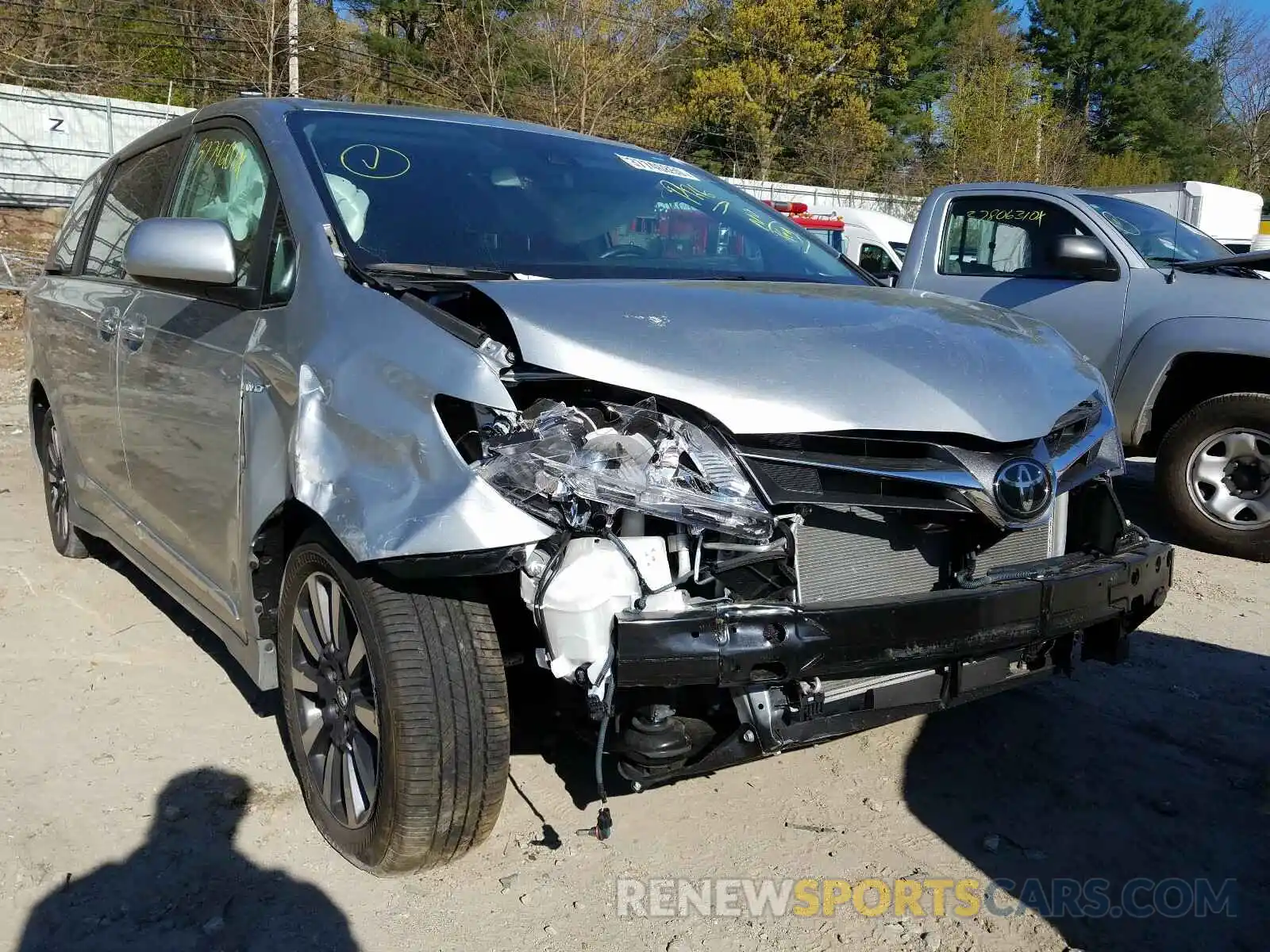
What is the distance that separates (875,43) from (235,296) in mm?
42981

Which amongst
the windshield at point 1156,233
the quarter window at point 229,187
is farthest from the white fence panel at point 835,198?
the quarter window at point 229,187

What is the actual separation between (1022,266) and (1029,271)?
8cm

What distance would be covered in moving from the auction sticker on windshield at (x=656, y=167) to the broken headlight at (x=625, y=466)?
169 centimetres

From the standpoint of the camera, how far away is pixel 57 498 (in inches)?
203

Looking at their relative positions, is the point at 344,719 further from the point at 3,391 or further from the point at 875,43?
the point at 875,43

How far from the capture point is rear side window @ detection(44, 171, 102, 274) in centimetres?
470

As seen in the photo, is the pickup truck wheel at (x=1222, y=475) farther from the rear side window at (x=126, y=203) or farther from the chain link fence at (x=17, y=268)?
the chain link fence at (x=17, y=268)

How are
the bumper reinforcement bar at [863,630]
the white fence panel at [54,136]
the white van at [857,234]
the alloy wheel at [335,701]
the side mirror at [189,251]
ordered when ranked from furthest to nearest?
1. the white fence panel at [54,136]
2. the white van at [857,234]
3. the side mirror at [189,251]
4. the alloy wheel at [335,701]
5. the bumper reinforcement bar at [863,630]

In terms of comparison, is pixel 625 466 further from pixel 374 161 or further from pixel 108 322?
pixel 108 322

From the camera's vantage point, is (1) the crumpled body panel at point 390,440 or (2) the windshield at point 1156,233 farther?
(2) the windshield at point 1156,233

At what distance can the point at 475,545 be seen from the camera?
2.17 m

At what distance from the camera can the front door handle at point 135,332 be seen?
3486 mm

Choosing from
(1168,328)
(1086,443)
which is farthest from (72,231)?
(1168,328)

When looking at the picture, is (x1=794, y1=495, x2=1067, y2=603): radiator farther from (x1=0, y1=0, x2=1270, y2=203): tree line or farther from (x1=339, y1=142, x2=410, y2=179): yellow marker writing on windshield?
(x1=0, y1=0, x2=1270, y2=203): tree line
